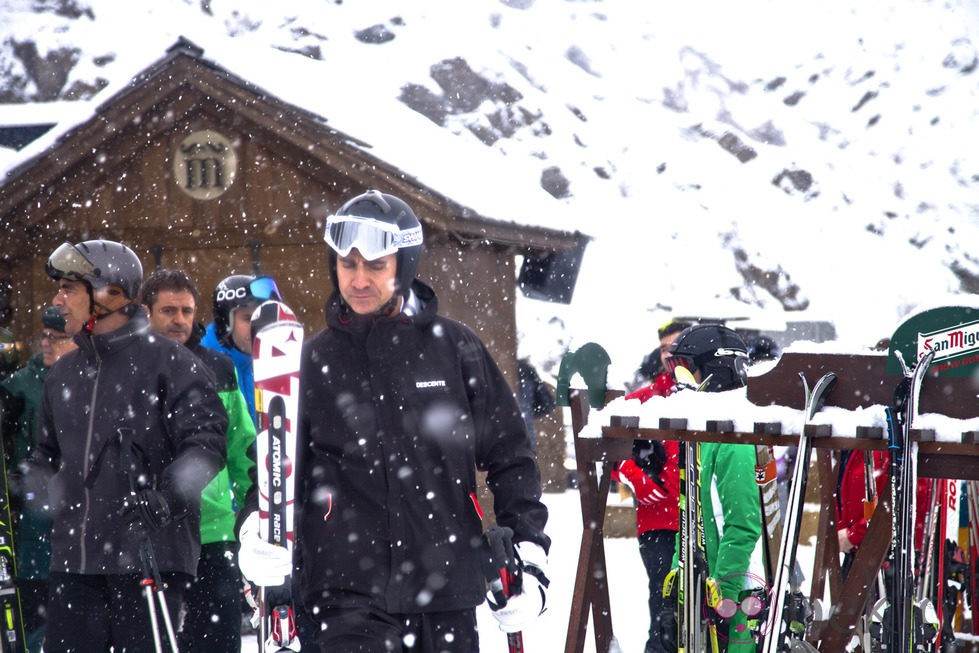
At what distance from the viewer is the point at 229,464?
562 centimetres

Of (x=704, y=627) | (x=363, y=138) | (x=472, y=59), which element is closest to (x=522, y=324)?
(x=472, y=59)

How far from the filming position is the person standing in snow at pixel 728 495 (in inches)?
193

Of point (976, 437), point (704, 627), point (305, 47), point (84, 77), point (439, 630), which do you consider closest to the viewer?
point (976, 437)

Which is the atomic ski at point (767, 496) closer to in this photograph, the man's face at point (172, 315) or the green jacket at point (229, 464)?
the green jacket at point (229, 464)

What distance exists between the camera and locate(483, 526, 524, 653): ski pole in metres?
3.61

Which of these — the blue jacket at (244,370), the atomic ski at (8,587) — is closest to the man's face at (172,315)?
the blue jacket at (244,370)

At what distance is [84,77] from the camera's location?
497ft

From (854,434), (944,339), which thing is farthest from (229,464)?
(944,339)

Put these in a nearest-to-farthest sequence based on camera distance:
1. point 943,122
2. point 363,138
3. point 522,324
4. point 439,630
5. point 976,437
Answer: point 976,437, point 439,630, point 363,138, point 522,324, point 943,122

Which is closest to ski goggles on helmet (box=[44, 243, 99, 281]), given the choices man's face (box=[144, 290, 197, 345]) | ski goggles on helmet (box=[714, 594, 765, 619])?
man's face (box=[144, 290, 197, 345])

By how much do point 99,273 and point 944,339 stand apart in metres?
3.15

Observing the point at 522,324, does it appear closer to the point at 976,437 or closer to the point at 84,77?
the point at 84,77

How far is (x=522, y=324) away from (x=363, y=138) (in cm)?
8873

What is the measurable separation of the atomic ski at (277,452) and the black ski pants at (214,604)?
1.55 metres
